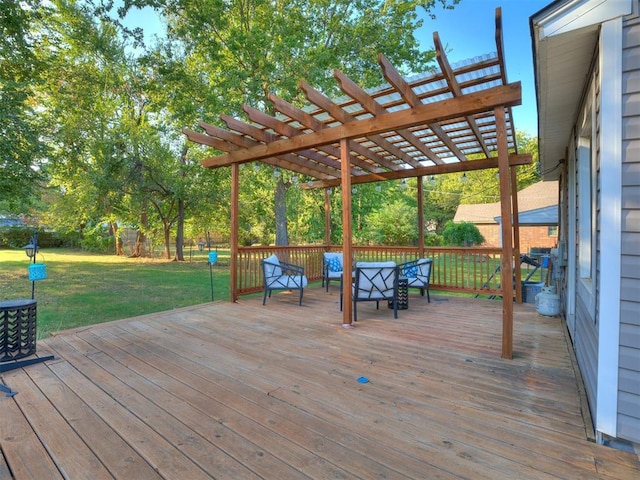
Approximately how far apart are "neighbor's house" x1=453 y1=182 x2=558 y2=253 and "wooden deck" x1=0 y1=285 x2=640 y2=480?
16.2 ft

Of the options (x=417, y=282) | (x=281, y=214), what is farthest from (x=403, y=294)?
(x=281, y=214)

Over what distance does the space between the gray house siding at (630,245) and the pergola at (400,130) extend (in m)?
1.18

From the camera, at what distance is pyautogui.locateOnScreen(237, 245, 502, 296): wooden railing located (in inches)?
250

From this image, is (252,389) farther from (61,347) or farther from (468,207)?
(468,207)

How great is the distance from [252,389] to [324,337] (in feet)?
4.72

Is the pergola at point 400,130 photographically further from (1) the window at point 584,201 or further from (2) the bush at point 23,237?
(2) the bush at point 23,237

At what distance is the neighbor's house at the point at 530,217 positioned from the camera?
312 inches

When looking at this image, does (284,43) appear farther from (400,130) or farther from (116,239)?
(116,239)

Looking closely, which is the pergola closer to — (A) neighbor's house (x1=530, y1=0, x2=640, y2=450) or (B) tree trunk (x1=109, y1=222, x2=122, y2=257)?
(A) neighbor's house (x1=530, y1=0, x2=640, y2=450)

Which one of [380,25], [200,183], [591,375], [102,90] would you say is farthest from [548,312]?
[102,90]

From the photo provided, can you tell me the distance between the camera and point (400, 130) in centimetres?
431

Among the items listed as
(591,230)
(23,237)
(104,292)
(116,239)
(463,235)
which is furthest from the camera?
(23,237)

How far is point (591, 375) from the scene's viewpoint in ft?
7.14

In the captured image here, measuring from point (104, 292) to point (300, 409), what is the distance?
6.94 m
